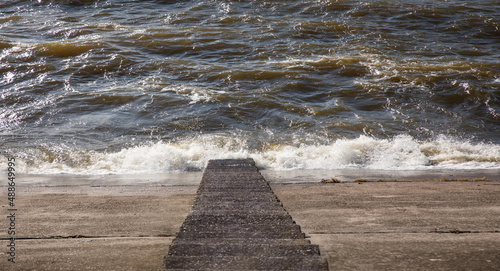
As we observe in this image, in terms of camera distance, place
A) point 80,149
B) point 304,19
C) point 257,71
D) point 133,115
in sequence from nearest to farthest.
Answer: point 80,149
point 133,115
point 257,71
point 304,19

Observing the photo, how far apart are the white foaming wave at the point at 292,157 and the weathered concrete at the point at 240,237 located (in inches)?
103

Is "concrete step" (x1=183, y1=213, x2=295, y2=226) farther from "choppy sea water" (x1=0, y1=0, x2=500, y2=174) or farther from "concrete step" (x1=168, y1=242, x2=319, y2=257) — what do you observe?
"choppy sea water" (x1=0, y1=0, x2=500, y2=174)

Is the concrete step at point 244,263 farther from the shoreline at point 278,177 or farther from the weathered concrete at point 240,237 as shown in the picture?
the shoreline at point 278,177

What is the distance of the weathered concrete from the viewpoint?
2326mm

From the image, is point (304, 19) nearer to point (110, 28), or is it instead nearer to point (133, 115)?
point (110, 28)

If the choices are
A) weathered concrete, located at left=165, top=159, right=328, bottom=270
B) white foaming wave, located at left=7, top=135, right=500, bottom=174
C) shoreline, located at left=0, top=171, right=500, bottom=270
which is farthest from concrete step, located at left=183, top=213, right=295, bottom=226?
white foaming wave, located at left=7, top=135, right=500, bottom=174

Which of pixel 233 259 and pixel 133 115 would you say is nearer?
pixel 233 259

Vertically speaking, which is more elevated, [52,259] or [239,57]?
[52,259]

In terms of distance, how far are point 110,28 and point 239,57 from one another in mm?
6238

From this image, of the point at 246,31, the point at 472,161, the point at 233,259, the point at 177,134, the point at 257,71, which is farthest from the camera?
the point at 246,31

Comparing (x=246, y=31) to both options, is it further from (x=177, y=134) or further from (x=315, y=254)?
(x=315, y=254)

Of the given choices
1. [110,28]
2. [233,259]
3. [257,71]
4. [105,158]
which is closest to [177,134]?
[105,158]

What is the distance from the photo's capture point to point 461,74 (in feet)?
38.4

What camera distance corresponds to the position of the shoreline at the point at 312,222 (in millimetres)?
2773
